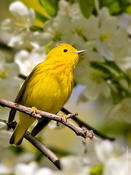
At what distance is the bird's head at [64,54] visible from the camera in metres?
3.19

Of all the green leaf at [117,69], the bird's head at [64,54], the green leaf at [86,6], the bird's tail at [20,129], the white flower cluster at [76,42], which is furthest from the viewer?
the bird's head at [64,54]

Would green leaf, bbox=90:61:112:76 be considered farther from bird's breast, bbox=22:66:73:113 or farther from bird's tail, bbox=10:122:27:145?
bird's tail, bbox=10:122:27:145

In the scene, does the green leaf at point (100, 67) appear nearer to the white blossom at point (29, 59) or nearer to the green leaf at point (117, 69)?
the green leaf at point (117, 69)

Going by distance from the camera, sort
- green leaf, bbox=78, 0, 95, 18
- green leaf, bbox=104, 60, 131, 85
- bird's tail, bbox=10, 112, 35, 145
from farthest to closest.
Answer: bird's tail, bbox=10, 112, 35, 145, green leaf, bbox=104, 60, 131, 85, green leaf, bbox=78, 0, 95, 18

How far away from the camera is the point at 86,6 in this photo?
2678 millimetres

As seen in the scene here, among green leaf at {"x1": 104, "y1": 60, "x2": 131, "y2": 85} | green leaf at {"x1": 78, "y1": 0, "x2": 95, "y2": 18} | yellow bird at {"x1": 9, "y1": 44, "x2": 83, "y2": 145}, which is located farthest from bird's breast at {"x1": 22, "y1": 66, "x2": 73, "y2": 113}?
green leaf at {"x1": 78, "y1": 0, "x2": 95, "y2": 18}

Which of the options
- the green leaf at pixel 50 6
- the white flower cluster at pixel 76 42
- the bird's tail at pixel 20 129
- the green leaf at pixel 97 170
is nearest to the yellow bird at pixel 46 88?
the bird's tail at pixel 20 129

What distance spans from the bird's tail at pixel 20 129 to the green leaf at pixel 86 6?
3.24 ft

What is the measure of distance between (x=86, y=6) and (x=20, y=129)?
110 centimetres

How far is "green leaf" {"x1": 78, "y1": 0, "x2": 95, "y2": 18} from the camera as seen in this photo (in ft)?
8.74

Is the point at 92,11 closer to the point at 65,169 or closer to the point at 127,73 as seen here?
the point at 127,73

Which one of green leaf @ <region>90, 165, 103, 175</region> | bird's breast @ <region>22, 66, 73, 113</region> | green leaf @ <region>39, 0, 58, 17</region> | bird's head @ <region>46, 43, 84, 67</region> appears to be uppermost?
green leaf @ <region>39, 0, 58, 17</region>

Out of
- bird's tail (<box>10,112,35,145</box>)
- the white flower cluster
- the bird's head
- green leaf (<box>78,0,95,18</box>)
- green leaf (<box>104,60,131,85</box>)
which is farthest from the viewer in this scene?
the bird's head

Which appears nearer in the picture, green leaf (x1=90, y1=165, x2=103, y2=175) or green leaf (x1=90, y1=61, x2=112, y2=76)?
green leaf (x1=90, y1=165, x2=103, y2=175)
